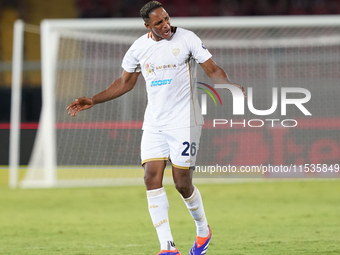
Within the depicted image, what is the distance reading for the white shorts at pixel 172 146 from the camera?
458 cm

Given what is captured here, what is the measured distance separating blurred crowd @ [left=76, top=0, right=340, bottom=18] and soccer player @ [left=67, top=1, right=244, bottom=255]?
531 inches

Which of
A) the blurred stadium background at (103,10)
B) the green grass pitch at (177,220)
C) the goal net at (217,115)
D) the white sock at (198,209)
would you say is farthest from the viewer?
the blurred stadium background at (103,10)

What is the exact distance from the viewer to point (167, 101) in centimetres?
457

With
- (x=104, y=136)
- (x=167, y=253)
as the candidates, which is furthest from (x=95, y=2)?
(x=167, y=253)

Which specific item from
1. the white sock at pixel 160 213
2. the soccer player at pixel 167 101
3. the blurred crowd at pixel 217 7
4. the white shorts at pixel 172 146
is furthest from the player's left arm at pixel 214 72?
the blurred crowd at pixel 217 7

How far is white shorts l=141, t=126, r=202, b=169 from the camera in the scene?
4.58 meters

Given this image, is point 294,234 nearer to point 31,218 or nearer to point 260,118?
point 31,218

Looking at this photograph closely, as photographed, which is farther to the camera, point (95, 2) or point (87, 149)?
point (95, 2)

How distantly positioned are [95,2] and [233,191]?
33.0 feet

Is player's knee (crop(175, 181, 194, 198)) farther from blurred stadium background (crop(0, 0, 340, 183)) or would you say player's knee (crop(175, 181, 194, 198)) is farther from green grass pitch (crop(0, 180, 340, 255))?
blurred stadium background (crop(0, 0, 340, 183))

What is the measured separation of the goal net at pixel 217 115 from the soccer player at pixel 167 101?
5995mm

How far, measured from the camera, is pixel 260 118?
11633 millimetres

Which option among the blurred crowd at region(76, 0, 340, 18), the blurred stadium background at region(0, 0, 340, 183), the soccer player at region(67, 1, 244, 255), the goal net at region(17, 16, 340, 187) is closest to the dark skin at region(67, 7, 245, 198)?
the soccer player at region(67, 1, 244, 255)

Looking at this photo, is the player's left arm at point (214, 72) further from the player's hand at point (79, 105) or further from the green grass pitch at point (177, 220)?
the green grass pitch at point (177, 220)
